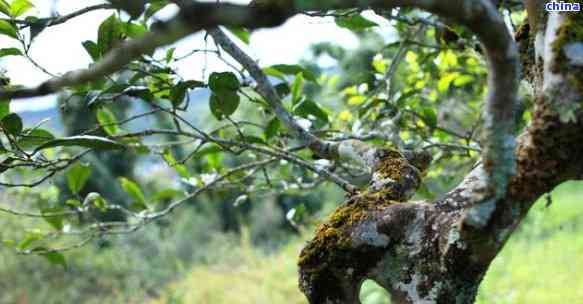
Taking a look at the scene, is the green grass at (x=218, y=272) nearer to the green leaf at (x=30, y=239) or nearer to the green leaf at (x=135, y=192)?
the green leaf at (x=135, y=192)

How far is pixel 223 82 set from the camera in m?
0.90

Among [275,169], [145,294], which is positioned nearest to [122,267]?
[145,294]

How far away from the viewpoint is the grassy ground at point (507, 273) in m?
4.04

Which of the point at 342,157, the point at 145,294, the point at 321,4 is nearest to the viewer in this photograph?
the point at 321,4

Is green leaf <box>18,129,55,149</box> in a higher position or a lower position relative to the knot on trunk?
higher

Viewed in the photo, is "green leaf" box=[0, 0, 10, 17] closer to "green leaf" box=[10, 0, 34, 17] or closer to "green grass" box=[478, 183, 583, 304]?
"green leaf" box=[10, 0, 34, 17]

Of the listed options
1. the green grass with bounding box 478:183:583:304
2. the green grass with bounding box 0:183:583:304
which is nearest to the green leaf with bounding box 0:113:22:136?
the green grass with bounding box 478:183:583:304

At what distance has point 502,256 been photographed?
5.05 meters

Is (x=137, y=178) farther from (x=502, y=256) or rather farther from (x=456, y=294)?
(x=456, y=294)

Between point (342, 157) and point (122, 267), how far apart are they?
5.36 metres

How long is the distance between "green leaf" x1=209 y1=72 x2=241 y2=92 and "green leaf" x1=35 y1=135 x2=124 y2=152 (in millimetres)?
176

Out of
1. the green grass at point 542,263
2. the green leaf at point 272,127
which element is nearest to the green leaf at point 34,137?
the green leaf at point 272,127

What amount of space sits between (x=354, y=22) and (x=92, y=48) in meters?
0.51

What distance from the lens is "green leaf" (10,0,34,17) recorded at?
923mm
